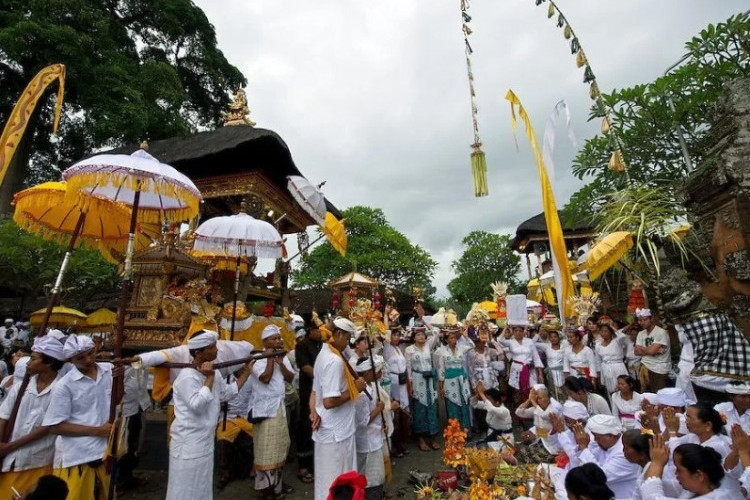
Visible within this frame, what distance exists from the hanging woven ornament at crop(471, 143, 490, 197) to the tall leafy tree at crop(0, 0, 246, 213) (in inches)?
490

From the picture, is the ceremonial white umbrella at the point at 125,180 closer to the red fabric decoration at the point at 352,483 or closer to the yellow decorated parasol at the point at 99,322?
the red fabric decoration at the point at 352,483

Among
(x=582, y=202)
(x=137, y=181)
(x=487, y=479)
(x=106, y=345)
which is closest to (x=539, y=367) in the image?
(x=582, y=202)

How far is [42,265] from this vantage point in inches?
431

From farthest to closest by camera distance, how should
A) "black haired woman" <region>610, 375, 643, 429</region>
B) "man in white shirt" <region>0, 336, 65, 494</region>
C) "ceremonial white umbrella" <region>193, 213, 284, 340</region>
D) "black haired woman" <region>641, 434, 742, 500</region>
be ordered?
"ceremonial white umbrella" <region>193, 213, 284, 340</region> < "black haired woman" <region>610, 375, 643, 429</region> < "man in white shirt" <region>0, 336, 65, 494</region> < "black haired woman" <region>641, 434, 742, 500</region>

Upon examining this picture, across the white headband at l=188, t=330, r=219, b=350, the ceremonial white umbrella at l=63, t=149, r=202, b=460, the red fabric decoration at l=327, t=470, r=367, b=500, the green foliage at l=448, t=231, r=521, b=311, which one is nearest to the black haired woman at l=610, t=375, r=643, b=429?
the red fabric decoration at l=327, t=470, r=367, b=500

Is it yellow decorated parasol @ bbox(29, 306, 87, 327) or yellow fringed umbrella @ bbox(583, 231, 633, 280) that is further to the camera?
yellow decorated parasol @ bbox(29, 306, 87, 327)

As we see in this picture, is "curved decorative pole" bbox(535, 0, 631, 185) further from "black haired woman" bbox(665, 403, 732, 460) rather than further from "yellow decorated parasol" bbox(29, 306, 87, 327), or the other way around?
"yellow decorated parasol" bbox(29, 306, 87, 327)

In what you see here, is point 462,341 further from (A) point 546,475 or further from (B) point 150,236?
(B) point 150,236

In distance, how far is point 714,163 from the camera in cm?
484

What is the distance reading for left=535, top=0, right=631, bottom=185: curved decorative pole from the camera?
22.8ft

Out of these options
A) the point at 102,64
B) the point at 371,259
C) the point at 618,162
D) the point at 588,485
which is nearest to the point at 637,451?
the point at 588,485

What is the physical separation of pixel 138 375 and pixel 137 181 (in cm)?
222

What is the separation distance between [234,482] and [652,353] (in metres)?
6.12

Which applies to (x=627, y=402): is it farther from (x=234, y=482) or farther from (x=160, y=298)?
(x=160, y=298)
